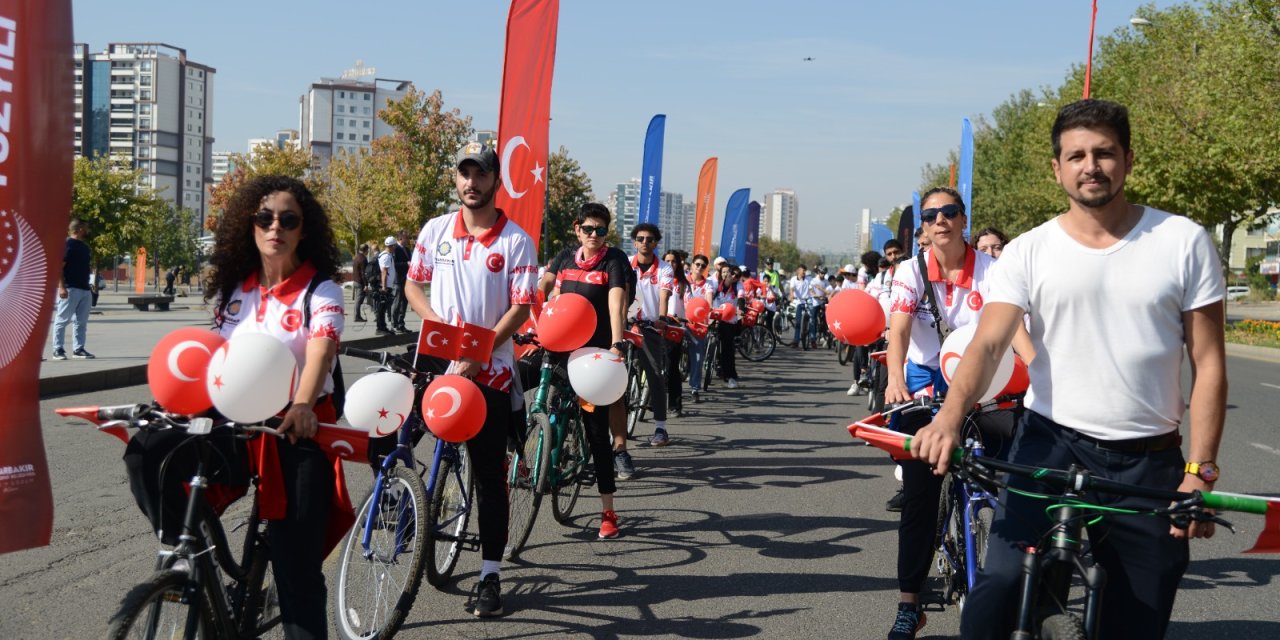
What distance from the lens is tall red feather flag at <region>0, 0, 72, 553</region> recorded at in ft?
13.9

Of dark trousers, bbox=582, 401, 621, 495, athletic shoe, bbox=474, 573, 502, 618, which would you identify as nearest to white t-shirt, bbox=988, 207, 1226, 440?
athletic shoe, bbox=474, 573, 502, 618

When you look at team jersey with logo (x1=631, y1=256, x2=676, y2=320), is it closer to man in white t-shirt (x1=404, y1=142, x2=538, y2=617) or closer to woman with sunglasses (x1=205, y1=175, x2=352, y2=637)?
man in white t-shirt (x1=404, y1=142, x2=538, y2=617)

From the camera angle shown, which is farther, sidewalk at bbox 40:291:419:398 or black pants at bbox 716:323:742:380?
black pants at bbox 716:323:742:380

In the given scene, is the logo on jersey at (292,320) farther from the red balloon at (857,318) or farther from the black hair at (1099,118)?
the red balloon at (857,318)

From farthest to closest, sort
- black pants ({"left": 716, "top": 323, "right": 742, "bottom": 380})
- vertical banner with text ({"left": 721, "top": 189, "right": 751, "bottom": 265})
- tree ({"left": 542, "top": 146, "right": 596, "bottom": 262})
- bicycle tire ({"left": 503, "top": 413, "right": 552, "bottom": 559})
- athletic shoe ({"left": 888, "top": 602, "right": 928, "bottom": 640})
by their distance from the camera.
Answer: tree ({"left": 542, "top": 146, "right": 596, "bottom": 262}), vertical banner with text ({"left": 721, "top": 189, "right": 751, "bottom": 265}), black pants ({"left": 716, "top": 323, "right": 742, "bottom": 380}), bicycle tire ({"left": 503, "top": 413, "right": 552, "bottom": 559}), athletic shoe ({"left": 888, "top": 602, "right": 928, "bottom": 640})

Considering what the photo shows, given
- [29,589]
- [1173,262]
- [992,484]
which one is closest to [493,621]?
[29,589]

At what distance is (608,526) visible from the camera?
6.77 metres

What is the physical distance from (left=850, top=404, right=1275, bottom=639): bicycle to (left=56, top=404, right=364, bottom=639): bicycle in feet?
6.09

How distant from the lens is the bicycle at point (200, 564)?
3123mm

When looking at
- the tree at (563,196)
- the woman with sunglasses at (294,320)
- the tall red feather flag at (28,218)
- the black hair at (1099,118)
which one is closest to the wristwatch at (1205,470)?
the black hair at (1099,118)

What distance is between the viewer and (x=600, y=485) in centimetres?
688

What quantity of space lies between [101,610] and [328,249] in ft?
7.05

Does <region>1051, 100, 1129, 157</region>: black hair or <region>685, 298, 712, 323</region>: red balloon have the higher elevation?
<region>1051, 100, 1129, 157</region>: black hair

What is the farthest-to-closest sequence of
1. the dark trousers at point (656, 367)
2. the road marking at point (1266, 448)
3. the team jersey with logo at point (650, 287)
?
1. the team jersey with logo at point (650, 287)
2. the road marking at point (1266, 448)
3. the dark trousers at point (656, 367)
